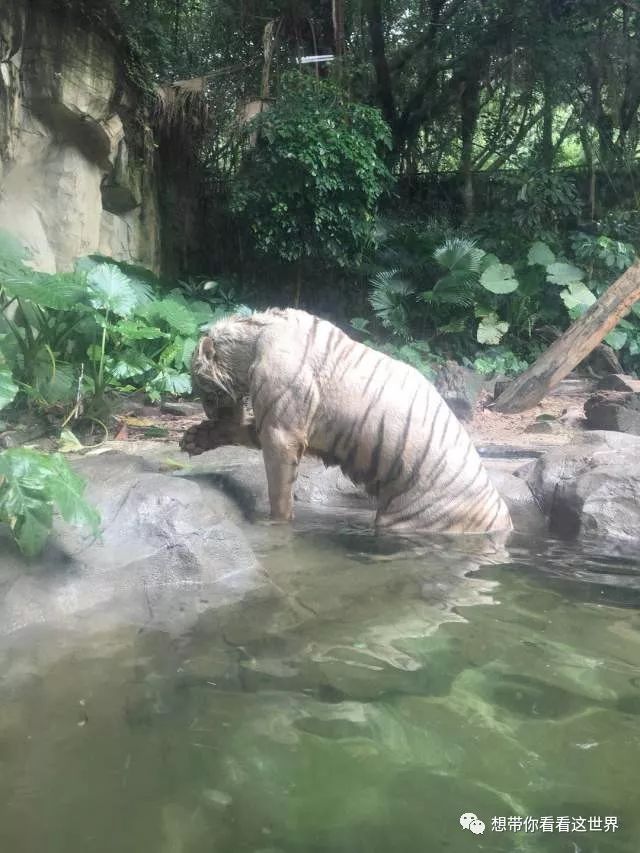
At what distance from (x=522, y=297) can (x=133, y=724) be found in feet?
40.6

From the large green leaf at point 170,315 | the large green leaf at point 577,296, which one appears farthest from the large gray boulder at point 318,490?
the large green leaf at point 577,296

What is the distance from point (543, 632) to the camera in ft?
10.8

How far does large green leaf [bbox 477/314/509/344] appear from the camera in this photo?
13.4 m

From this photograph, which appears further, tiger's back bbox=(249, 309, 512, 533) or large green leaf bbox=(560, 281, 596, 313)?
large green leaf bbox=(560, 281, 596, 313)

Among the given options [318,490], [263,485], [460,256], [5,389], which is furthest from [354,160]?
[5,389]

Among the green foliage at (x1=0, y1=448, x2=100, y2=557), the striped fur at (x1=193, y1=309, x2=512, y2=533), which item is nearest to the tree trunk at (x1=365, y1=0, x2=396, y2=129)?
the striped fur at (x1=193, y1=309, x2=512, y2=533)

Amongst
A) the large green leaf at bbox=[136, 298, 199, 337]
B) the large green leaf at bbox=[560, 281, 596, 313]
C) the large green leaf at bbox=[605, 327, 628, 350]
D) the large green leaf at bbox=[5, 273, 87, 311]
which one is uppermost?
the large green leaf at bbox=[560, 281, 596, 313]

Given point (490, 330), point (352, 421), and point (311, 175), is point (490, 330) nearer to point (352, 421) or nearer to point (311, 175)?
point (311, 175)

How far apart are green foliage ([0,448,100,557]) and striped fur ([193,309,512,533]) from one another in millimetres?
1624

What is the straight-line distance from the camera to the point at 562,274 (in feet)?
44.2

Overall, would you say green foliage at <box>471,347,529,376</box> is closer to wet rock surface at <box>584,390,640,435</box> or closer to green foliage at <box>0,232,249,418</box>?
wet rock surface at <box>584,390,640,435</box>

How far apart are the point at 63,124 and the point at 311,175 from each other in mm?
3890

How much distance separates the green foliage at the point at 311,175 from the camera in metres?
12.6

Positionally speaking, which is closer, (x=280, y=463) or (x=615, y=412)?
(x=280, y=463)
